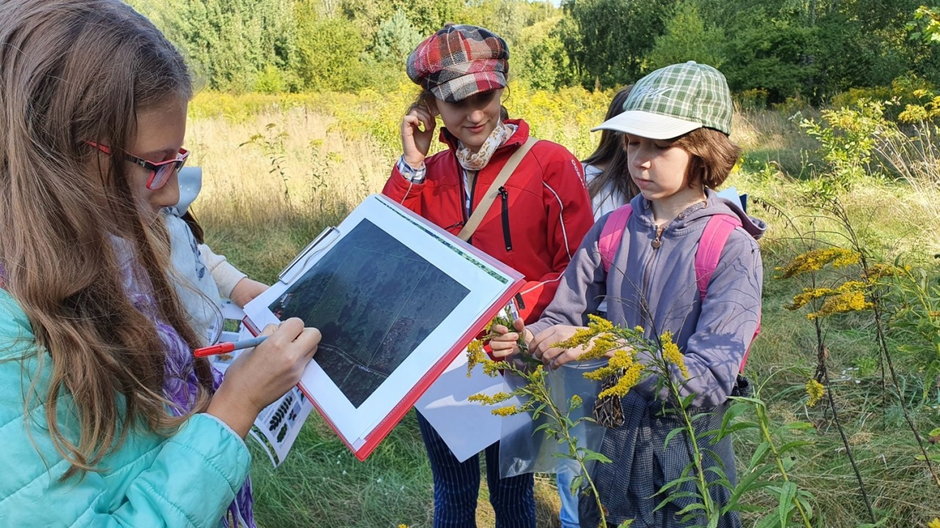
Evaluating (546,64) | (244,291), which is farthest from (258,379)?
(546,64)

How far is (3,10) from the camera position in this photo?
98 centimetres

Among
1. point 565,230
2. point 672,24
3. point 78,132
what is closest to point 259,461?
point 565,230

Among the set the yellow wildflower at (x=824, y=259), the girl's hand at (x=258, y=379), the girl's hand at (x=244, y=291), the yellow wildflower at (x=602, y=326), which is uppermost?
the yellow wildflower at (x=824, y=259)

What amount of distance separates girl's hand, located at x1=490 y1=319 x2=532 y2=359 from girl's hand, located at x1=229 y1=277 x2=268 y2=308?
2.54 feet

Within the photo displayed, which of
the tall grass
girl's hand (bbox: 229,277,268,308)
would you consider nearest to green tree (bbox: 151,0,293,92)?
the tall grass

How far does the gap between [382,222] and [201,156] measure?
7901 mm

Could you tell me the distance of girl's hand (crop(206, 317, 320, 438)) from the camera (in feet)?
3.72

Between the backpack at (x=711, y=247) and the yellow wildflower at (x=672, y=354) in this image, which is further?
the backpack at (x=711, y=247)

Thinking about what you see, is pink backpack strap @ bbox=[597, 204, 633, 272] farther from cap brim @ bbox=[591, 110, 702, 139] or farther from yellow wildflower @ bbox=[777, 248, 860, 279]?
yellow wildflower @ bbox=[777, 248, 860, 279]

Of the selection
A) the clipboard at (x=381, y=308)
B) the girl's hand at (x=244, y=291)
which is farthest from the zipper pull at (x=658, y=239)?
the girl's hand at (x=244, y=291)

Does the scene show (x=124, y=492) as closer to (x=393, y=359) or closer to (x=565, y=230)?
(x=393, y=359)

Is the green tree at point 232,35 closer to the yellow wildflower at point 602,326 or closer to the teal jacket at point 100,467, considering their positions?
the teal jacket at point 100,467

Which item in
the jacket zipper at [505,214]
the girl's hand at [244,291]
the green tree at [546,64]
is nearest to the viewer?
the girl's hand at [244,291]

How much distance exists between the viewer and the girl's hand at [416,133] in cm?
221
